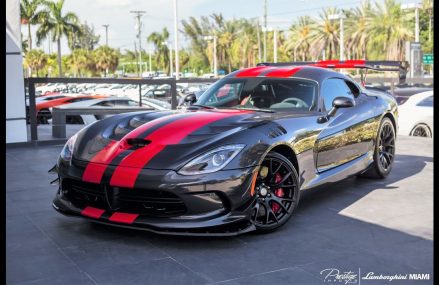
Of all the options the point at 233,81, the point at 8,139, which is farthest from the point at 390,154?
the point at 8,139

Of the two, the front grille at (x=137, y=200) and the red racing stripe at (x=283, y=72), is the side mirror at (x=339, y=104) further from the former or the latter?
the front grille at (x=137, y=200)

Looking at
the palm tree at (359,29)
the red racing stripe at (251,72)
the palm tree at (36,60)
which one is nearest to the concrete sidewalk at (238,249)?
the red racing stripe at (251,72)

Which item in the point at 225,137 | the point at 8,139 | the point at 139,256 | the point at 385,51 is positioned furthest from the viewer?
the point at 385,51

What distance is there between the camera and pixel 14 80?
29.2ft

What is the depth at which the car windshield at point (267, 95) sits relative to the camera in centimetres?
509

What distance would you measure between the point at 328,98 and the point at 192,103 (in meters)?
1.40

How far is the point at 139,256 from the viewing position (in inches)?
145

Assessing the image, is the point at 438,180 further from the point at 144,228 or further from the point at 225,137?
the point at 144,228

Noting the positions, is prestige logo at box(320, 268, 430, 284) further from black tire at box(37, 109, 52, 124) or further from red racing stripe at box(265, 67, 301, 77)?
black tire at box(37, 109, 52, 124)

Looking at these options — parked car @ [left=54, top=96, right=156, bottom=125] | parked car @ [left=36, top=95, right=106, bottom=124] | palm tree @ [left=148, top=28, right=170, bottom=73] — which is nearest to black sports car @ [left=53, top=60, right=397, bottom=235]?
parked car @ [left=54, top=96, right=156, bottom=125]

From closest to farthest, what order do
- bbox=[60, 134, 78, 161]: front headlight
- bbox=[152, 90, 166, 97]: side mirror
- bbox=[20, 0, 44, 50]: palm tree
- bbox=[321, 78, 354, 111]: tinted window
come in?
bbox=[60, 134, 78, 161]: front headlight, bbox=[321, 78, 354, 111]: tinted window, bbox=[152, 90, 166, 97]: side mirror, bbox=[20, 0, 44, 50]: palm tree

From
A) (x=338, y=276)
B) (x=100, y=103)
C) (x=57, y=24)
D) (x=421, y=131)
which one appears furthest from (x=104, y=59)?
(x=338, y=276)

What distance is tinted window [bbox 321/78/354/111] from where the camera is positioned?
5248mm

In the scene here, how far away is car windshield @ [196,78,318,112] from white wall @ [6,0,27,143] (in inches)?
183
